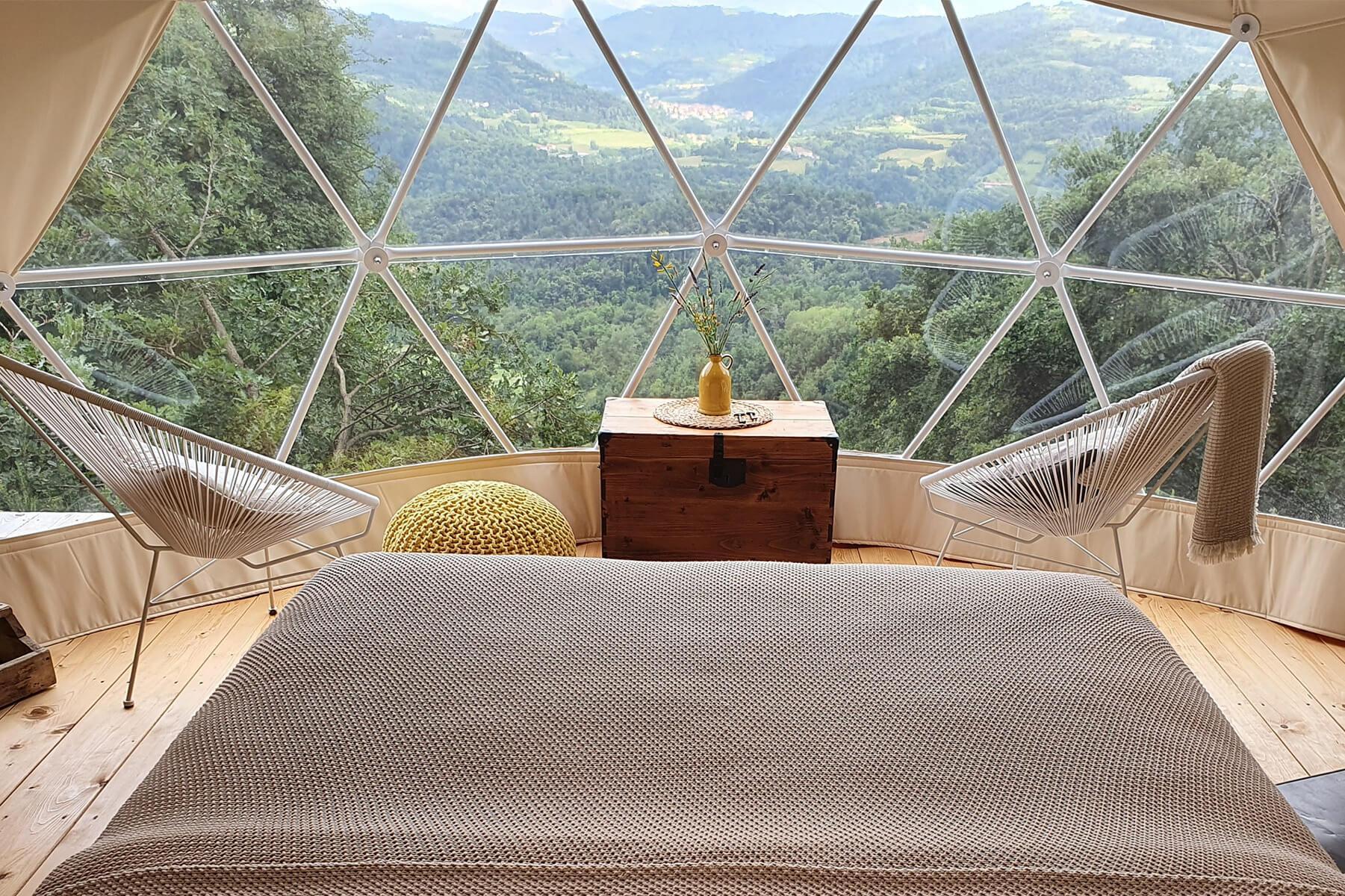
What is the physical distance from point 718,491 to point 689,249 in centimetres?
112

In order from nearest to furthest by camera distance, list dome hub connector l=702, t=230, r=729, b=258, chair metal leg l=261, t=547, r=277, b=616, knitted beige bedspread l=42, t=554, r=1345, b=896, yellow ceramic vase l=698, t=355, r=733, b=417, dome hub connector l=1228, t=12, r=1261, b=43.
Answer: knitted beige bedspread l=42, t=554, r=1345, b=896
dome hub connector l=1228, t=12, r=1261, b=43
chair metal leg l=261, t=547, r=277, b=616
yellow ceramic vase l=698, t=355, r=733, b=417
dome hub connector l=702, t=230, r=729, b=258

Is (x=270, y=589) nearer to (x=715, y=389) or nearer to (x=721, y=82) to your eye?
(x=715, y=389)

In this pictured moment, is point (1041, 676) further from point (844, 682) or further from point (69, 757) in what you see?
point (69, 757)

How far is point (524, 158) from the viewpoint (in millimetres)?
4238

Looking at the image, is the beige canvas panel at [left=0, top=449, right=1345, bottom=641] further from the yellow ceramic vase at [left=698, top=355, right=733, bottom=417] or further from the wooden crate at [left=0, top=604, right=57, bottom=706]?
the yellow ceramic vase at [left=698, top=355, right=733, bottom=417]

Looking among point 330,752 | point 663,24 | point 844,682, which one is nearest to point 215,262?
point 663,24

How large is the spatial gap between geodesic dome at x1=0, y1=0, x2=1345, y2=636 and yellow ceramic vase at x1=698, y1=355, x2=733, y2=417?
430 millimetres

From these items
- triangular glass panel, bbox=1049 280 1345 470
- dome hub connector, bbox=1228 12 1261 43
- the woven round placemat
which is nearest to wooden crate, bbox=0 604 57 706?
the woven round placemat

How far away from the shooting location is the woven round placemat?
151 inches

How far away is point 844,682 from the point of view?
1787 mm

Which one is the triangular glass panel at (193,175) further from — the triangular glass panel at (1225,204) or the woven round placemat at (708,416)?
the triangular glass panel at (1225,204)

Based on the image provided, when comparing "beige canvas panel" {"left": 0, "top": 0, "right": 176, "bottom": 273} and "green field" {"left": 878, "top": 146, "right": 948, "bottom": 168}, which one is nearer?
"beige canvas panel" {"left": 0, "top": 0, "right": 176, "bottom": 273}

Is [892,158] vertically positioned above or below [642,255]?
above

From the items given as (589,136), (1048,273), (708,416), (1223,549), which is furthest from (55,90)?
(1223,549)
